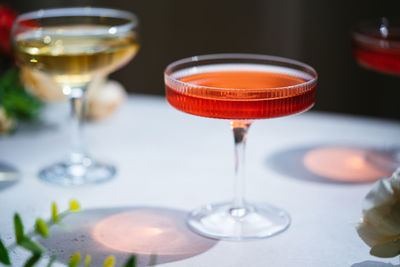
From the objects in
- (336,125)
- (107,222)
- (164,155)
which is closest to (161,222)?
(107,222)

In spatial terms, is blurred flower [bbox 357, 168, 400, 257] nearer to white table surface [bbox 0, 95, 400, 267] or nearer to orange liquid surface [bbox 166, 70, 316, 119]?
white table surface [bbox 0, 95, 400, 267]

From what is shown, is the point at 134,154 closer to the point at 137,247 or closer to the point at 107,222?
the point at 107,222

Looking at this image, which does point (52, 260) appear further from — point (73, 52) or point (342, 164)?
point (342, 164)

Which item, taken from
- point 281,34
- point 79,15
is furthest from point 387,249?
point 281,34

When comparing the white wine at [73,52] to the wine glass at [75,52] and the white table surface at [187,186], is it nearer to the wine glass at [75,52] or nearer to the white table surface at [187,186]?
Answer: the wine glass at [75,52]

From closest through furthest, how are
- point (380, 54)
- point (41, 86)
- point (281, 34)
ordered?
point (380, 54), point (41, 86), point (281, 34)

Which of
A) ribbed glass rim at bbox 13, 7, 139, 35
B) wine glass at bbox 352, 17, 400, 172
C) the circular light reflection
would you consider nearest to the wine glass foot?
ribbed glass rim at bbox 13, 7, 139, 35
